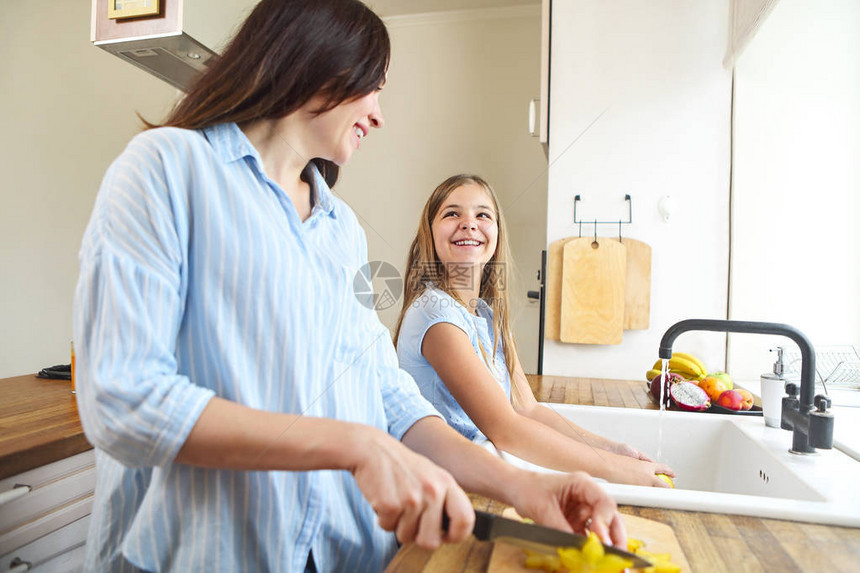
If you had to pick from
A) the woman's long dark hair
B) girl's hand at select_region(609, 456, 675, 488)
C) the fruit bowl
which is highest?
the woman's long dark hair

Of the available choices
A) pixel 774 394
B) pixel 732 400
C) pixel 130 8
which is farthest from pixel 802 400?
pixel 130 8

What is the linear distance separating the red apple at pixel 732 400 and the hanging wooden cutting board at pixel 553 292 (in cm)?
68

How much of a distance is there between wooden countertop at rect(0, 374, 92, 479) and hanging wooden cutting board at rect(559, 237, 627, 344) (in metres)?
1.35

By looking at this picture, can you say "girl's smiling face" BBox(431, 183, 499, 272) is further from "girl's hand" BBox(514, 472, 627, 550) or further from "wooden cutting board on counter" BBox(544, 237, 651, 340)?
"wooden cutting board on counter" BBox(544, 237, 651, 340)

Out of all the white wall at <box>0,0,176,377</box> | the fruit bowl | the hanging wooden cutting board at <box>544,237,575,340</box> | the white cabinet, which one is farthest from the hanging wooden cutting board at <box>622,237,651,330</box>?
the white wall at <box>0,0,176,377</box>

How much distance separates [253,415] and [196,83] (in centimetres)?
36

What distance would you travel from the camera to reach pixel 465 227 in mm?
1153

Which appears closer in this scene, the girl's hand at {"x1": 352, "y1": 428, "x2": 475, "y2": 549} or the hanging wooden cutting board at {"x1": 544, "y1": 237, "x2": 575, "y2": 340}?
the girl's hand at {"x1": 352, "y1": 428, "x2": 475, "y2": 549}

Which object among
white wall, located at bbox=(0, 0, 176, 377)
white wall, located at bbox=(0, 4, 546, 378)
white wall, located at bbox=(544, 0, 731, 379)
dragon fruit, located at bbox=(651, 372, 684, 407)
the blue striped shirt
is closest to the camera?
the blue striped shirt

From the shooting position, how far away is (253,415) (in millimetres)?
435

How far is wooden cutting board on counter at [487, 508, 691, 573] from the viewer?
1.58 ft

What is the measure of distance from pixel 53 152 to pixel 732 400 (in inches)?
132

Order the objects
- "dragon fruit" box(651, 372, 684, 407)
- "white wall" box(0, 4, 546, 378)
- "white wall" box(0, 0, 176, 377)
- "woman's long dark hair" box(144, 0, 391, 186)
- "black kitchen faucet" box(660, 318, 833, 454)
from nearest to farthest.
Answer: "woman's long dark hair" box(144, 0, 391, 186)
"black kitchen faucet" box(660, 318, 833, 454)
"dragon fruit" box(651, 372, 684, 407)
"white wall" box(0, 4, 546, 378)
"white wall" box(0, 0, 176, 377)

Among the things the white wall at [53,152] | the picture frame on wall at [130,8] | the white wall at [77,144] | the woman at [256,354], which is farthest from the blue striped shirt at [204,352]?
the white wall at [53,152]
